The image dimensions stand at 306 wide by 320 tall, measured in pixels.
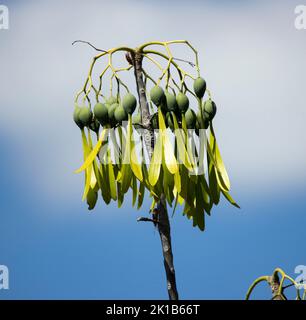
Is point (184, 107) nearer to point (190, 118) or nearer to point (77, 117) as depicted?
point (190, 118)

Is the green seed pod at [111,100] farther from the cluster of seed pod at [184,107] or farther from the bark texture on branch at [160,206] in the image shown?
the cluster of seed pod at [184,107]

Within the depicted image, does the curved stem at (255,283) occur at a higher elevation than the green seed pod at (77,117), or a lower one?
lower

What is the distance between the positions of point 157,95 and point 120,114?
0.83 feet

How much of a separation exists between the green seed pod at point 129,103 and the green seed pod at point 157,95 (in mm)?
113

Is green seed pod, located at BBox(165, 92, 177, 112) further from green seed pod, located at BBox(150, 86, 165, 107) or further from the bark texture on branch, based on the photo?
the bark texture on branch

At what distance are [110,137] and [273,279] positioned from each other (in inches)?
51.8

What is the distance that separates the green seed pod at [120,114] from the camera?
6531mm

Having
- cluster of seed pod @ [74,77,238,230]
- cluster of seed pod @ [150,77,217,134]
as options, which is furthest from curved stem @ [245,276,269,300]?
cluster of seed pod @ [150,77,217,134]

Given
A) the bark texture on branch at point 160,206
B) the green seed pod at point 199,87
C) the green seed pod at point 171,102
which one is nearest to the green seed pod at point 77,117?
the bark texture on branch at point 160,206

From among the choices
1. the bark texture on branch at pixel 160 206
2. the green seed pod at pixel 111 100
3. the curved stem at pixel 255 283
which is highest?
the green seed pod at pixel 111 100

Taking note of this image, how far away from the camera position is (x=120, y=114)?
6531 mm

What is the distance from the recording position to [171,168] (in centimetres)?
633
